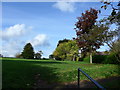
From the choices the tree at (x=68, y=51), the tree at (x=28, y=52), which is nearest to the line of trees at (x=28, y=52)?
the tree at (x=28, y=52)

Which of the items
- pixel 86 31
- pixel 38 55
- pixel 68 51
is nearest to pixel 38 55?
pixel 38 55

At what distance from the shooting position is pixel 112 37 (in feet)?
65.2

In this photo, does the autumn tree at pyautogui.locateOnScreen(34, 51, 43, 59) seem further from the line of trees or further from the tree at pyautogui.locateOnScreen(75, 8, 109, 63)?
the tree at pyautogui.locateOnScreen(75, 8, 109, 63)

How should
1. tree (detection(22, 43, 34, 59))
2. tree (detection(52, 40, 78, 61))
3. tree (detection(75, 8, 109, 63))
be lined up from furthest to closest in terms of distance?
tree (detection(22, 43, 34, 59)) → tree (detection(52, 40, 78, 61)) → tree (detection(75, 8, 109, 63))

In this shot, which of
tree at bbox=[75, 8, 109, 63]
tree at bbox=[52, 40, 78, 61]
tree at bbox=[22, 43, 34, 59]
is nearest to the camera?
tree at bbox=[75, 8, 109, 63]

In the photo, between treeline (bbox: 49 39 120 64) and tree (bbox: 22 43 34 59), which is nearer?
treeline (bbox: 49 39 120 64)

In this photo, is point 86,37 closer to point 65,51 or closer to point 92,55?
point 92,55

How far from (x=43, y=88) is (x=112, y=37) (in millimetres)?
14124

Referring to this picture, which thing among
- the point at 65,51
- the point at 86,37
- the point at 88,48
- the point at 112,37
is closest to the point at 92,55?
the point at 88,48

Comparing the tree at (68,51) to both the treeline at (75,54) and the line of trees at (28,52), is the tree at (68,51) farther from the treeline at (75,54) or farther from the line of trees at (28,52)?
the line of trees at (28,52)

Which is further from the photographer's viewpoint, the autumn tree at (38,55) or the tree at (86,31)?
the autumn tree at (38,55)

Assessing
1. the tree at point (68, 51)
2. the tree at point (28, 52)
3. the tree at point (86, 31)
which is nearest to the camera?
the tree at point (86, 31)

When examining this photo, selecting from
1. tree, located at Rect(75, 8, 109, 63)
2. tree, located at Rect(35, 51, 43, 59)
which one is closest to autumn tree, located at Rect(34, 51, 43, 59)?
tree, located at Rect(35, 51, 43, 59)

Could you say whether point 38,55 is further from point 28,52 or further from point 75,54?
point 75,54
